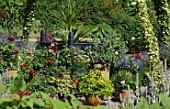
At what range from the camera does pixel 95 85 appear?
23.5 feet

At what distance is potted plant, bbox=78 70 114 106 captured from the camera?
716 cm

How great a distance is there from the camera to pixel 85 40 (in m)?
9.30

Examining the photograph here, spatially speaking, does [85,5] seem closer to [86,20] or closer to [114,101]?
[86,20]

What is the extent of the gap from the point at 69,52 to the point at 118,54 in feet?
3.81

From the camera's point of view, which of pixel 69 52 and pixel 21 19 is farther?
pixel 21 19

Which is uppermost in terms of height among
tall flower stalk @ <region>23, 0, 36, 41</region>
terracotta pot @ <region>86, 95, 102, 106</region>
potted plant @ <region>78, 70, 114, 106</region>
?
tall flower stalk @ <region>23, 0, 36, 41</region>

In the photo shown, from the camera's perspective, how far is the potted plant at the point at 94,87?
716cm

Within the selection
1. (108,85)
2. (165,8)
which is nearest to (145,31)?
(108,85)

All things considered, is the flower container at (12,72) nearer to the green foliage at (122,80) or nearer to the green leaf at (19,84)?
the green foliage at (122,80)

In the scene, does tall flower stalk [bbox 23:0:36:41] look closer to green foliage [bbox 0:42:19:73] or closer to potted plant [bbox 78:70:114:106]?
green foliage [bbox 0:42:19:73]

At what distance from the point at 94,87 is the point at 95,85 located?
0.18 feet

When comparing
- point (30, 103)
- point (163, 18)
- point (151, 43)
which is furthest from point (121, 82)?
point (30, 103)

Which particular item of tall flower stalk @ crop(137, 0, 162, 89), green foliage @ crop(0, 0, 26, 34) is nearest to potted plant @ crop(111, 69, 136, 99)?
tall flower stalk @ crop(137, 0, 162, 89)

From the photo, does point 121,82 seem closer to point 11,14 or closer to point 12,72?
point 12,72
